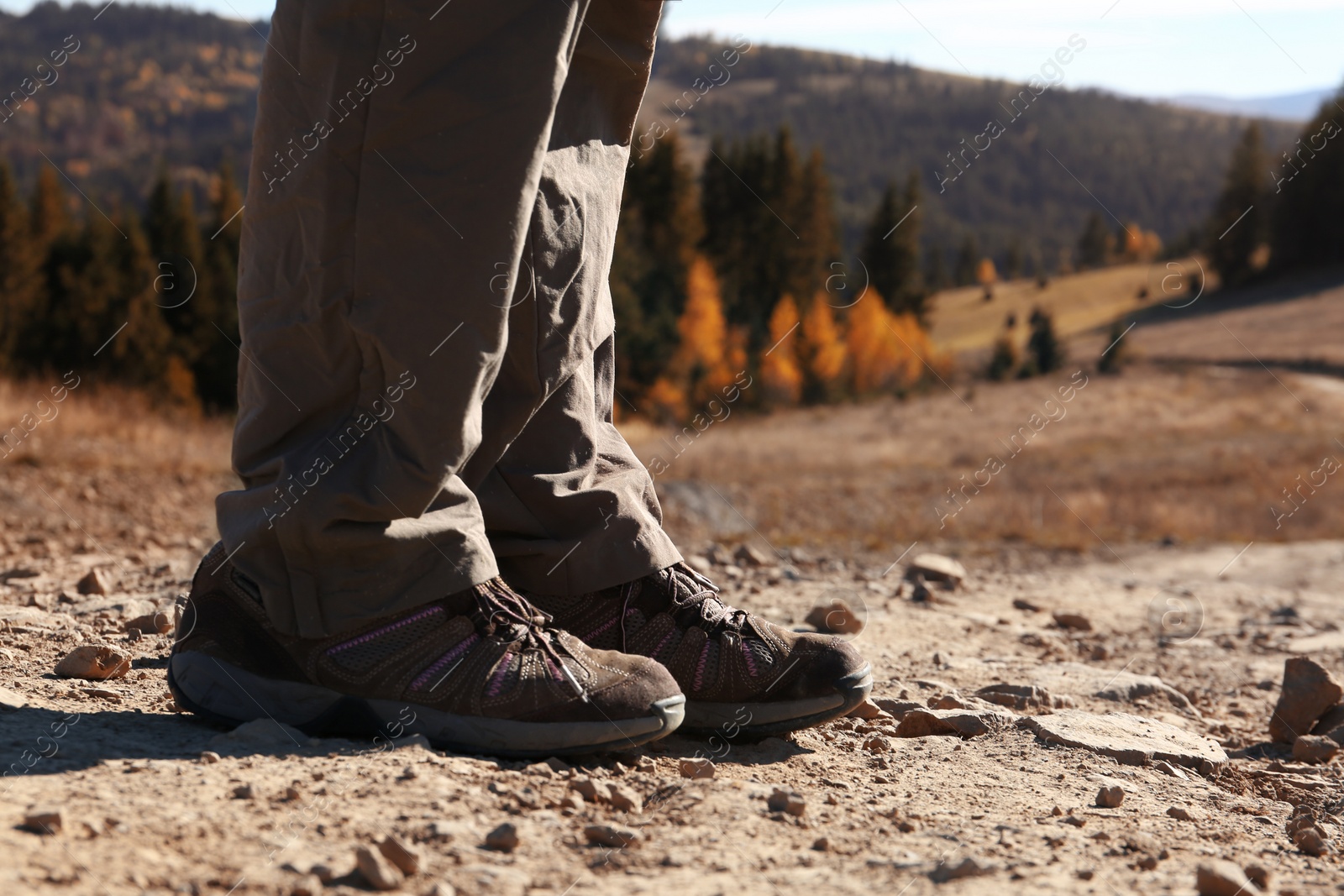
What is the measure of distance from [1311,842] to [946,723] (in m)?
0.80

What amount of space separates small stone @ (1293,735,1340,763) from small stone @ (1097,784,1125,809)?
1.13m

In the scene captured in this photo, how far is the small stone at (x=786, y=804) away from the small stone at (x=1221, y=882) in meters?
0.62

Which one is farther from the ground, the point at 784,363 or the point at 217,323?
the point at 217,323

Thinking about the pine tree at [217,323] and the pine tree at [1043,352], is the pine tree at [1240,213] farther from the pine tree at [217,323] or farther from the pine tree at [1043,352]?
the pine tree at [217,323]

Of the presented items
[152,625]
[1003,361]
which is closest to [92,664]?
[152,625]

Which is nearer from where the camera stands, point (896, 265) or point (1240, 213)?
point (896, 265)

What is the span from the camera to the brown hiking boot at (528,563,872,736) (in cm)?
220

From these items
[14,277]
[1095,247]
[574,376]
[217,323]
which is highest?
[1095,247]

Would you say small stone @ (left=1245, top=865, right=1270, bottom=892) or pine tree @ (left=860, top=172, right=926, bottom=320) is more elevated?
pine tree @ (left=860, top=172, right=926, bottom=320)

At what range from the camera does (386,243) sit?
1783 millimetres

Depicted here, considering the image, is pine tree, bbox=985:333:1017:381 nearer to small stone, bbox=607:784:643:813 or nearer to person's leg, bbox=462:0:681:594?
person's leg, bbox=462:0:681:594

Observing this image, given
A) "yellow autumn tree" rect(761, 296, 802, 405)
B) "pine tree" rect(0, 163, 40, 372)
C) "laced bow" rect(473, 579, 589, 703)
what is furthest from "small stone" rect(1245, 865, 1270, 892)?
"yellow autumn tree" rect(761, 296, 802, 405)

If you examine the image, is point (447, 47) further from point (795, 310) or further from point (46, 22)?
point (46, 22)

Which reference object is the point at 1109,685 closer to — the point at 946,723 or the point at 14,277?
the point at 946,723
